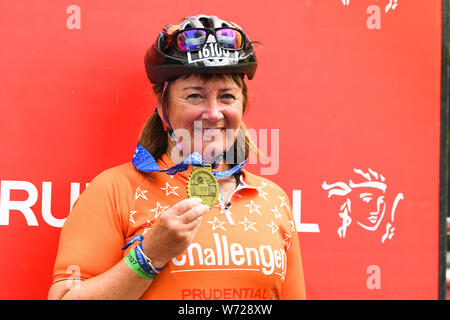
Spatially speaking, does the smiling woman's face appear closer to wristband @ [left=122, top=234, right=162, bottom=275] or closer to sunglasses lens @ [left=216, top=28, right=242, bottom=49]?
sunglasses lens @ [left=216, top=28, right=242, bottom=49]

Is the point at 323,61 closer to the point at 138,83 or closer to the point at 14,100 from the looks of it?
the point at 138,83

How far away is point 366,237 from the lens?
10.6ft

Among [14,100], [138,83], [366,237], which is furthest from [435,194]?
[14,100]

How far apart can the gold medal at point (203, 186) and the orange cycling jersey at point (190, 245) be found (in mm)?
208

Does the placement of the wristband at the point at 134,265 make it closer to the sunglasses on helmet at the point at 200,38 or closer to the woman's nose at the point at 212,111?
the woman's nose at the point at 212,111

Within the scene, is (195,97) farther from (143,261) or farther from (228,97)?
(143,261)

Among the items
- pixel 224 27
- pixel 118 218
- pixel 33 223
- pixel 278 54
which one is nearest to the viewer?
pixel 118 218

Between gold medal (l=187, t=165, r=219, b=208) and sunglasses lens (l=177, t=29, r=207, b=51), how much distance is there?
1.88 feet

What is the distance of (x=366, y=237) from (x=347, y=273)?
248mm

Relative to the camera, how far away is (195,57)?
7.65 feet

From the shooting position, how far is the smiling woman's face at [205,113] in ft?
7.68

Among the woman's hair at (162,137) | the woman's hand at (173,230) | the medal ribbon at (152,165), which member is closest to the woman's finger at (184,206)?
the woman's hand at (173,230)

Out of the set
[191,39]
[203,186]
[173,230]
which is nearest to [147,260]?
[173,230]

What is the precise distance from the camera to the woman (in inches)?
81.5
